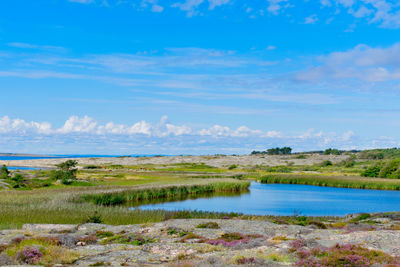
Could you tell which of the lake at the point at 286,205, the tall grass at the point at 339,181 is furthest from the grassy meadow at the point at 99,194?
the lake at the point at 286,205

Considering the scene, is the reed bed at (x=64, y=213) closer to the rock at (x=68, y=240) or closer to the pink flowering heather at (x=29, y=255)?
the rock at (x=68, y=240)

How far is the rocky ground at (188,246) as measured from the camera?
14531 mm

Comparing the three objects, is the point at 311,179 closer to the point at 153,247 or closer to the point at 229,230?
the point at 229,230

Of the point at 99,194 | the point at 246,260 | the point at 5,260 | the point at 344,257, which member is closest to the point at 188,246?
the point at 246,260

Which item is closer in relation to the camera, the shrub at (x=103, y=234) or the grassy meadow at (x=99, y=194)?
the shrub at (x=103, y=234)

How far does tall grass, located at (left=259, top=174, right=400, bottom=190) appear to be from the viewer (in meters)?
81.0

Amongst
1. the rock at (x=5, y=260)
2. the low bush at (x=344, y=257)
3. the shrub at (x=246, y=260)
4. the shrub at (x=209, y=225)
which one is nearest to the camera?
the low bush at (x=344, y=257)

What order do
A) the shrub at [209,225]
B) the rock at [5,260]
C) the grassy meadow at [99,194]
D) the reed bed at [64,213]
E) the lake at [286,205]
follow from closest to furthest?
the rock at [5,260] → the shrub at [209,225] → the reed bed at [64,213] → the grassy meadow at [99,194] → the lake at [286,205]

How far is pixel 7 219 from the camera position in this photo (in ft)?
91.0

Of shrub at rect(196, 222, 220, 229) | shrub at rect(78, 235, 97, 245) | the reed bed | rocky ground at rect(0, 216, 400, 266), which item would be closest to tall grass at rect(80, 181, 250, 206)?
the reed bed

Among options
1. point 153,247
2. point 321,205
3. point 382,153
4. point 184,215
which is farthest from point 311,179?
point 382,153

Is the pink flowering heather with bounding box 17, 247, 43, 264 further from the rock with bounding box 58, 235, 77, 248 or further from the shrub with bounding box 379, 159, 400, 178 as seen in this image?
the shrub with bounding box 379, 159, 400, 178

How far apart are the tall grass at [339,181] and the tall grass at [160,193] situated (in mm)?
22926

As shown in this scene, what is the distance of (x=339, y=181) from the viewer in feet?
286
